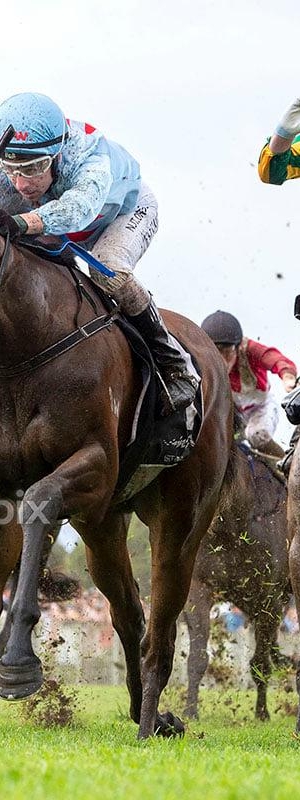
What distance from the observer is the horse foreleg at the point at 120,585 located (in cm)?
727

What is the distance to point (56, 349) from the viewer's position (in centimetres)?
→ 604

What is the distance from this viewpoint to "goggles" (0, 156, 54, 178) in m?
6.17

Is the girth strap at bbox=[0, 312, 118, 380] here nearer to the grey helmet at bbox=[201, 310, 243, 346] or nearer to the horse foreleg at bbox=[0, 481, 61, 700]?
the horse foreleg at bbox=[0, 481, 61, 700]

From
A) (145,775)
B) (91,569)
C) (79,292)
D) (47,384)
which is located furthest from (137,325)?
(145,775)

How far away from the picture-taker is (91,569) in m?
7.37

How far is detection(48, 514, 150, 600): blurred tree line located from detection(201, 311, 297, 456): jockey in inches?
49.2

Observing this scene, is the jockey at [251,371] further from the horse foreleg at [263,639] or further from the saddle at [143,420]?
the saddle at [143,420]

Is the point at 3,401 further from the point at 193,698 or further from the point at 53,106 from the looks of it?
the point at 193,698

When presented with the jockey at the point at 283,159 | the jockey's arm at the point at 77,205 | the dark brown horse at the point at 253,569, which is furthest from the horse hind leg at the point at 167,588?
the dark brown horse at the point at 253,569

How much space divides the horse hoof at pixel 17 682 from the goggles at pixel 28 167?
2.10m

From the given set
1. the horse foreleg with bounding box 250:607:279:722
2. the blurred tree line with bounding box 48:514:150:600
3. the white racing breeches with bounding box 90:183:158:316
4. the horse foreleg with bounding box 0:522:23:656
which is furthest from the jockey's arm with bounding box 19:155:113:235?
the horse foreleg with bounding box 250:607:279:722

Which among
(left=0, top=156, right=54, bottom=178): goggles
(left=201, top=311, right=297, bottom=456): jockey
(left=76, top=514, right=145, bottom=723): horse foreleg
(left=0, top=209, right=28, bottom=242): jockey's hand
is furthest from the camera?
(left=201, top=311, right=297, bottom=456): jockey

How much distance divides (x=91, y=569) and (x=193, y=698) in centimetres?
357

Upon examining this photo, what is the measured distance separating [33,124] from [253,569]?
5.04 meters
